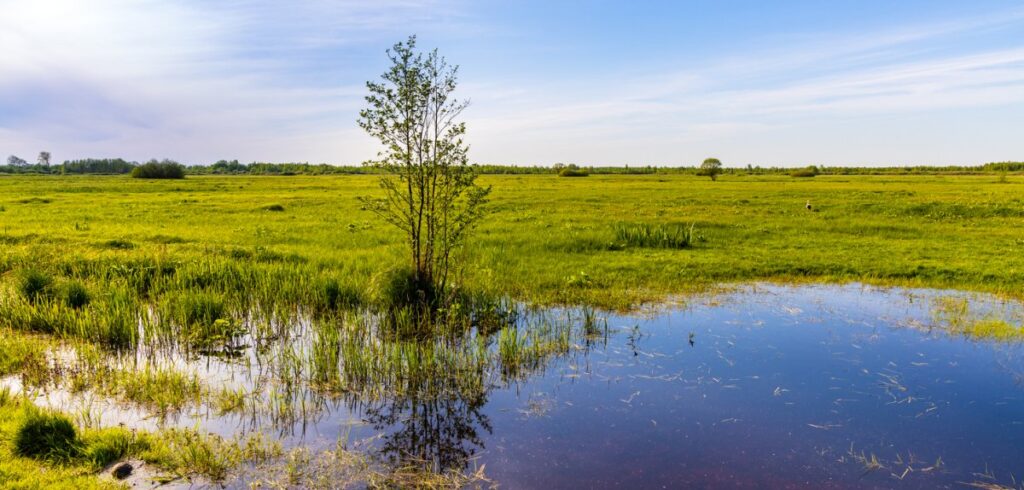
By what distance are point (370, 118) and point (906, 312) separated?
12.2m

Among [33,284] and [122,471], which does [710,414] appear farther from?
[33,284]

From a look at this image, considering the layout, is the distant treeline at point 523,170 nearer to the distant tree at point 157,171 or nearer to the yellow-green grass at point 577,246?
the distant tree at point 157,171

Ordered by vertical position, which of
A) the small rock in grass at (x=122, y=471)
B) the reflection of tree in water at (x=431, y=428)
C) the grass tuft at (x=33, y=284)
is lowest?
the reflection of tree in water at (x=431, y=428)

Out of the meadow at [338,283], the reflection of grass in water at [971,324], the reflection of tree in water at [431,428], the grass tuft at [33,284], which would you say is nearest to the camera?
the reflection of tree in water at [431,428]

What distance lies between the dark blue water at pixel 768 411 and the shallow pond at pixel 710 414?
27 millimetres

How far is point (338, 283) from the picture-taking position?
1324 centimetres

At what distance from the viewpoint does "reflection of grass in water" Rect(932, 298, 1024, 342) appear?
35.2 feet

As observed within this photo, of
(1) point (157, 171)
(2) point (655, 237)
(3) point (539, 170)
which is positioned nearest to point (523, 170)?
(3) point (539, 170)

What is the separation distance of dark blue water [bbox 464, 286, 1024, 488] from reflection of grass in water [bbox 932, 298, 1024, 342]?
56 centimetres

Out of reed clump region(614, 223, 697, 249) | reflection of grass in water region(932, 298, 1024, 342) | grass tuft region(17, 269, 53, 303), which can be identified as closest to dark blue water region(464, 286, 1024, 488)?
reflection of grass in water region(932, 298, 1024, 342)

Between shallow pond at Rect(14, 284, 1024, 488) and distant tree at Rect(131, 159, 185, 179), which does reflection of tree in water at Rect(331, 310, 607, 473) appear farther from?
distant tree at Rect(131, 159, 185, 179)

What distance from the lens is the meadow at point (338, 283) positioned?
820 cm

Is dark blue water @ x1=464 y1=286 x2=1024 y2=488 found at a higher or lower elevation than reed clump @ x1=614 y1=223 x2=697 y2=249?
lower

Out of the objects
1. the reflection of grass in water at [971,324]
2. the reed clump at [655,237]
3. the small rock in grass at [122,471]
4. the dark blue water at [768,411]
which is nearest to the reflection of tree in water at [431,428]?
the dark blue water at [768,411]
